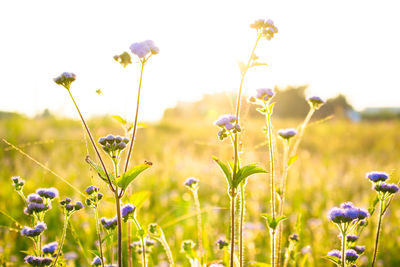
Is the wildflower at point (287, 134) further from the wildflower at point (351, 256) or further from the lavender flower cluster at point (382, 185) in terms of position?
the wildflower at point (351, 256)

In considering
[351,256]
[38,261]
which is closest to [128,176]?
[38,261]

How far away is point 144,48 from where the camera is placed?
1.37m

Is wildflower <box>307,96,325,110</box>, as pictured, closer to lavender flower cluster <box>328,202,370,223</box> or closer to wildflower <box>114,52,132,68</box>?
lavender flower cluster <box>328,202,370,223</box>

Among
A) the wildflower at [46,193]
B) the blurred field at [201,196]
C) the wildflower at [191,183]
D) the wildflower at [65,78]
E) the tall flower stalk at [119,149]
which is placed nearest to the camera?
the tall flower stalk at [119,149]

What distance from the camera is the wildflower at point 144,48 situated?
4.48ft

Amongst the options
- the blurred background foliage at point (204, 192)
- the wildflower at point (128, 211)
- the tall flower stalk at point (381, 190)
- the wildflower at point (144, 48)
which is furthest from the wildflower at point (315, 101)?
the wildflower at point (128, 211)

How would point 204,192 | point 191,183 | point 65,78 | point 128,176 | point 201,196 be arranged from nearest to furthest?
point 128,176, point 65,78, point 191,183, point 201,196, point 204,192

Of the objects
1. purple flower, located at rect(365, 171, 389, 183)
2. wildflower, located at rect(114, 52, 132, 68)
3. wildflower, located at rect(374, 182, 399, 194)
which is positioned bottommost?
wildflower, located at rect(374, 182, 399, 194)

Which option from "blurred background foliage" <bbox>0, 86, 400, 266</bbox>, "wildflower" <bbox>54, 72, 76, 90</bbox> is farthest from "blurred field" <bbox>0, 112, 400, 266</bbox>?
"wildflower" <bbox>54, 72, 76, 90</bbox>

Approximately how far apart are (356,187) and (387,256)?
3202 millimetres

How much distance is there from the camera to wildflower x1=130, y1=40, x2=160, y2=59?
1364 millimetres

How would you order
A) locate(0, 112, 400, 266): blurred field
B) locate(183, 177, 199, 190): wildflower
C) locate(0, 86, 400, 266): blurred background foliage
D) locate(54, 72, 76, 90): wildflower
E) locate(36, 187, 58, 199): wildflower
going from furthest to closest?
locate(0, 112, 400, 266): blurred field → locate(0, 86, 400, 266): blurred background foliage → locate(183, 177, 199, 190): wildflower → locate(36, 187, 58, 199): wildflower → locate(54, 72, 76, 90): wildflower

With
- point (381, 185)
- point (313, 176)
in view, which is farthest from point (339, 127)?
point (381, 185)

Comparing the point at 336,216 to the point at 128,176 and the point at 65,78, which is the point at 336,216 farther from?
the point at 65,78
